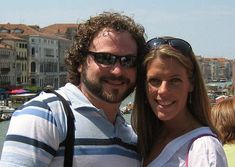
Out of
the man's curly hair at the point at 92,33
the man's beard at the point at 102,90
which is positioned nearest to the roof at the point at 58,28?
the man's curly hair at the point at 92,33

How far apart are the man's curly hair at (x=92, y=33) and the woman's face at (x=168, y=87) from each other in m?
0.08

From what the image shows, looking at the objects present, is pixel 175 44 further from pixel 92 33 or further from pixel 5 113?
pixel 5 113

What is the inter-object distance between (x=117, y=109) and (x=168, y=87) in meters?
0.18

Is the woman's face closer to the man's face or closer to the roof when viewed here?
the man's face

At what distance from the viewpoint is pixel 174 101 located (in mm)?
1609

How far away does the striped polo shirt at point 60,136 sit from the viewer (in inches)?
53.6

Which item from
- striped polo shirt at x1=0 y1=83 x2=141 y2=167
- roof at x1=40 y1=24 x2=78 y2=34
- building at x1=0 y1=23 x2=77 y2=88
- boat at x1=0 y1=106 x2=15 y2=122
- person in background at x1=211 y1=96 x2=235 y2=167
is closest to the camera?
striped polo shirt at x1=0 y1=83 x2=141 y2=167

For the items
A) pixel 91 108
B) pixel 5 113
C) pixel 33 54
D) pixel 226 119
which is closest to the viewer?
pixel 91 108

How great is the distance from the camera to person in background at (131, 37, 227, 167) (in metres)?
1.54

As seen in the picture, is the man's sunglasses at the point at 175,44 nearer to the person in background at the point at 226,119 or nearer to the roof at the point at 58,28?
the person in background at the point at 226,119

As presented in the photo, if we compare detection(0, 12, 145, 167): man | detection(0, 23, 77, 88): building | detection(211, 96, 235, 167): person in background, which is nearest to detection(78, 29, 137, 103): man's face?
detection(0, 12, 145, 167): man

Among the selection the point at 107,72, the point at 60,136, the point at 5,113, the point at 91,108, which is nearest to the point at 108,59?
the point at 107,72

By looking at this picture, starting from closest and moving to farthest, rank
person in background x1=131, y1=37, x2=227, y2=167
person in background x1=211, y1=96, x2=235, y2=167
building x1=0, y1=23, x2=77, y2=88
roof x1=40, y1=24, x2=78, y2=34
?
person in background x1=131, y1=37, x2=227, y2=167 → person in background x1=211, y1=96, x2=235, y2=167 → building x1=0, y1=23, x2=77, y2=88 → roof x1=40, y1=24, x2=78, y2=34

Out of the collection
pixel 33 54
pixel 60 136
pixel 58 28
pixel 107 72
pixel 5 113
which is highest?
pixel 107 72
